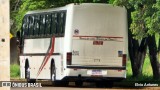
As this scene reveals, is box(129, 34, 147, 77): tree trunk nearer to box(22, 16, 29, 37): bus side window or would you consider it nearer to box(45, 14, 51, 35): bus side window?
box(22, 16, 29, 37): bus side window

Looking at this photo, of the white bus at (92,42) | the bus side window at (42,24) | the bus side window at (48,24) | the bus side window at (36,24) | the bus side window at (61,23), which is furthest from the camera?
the bus side window at (36,24)

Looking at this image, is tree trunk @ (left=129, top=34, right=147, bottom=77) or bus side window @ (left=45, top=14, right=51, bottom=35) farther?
tree trunk @ (left=129, top=34, right=147, bottom=77)

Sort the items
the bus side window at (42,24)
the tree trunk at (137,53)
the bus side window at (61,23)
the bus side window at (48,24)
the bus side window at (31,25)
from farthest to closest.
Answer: the tree trunk at (137,53), the bus side window at (31,25), the bus side window at (42,24), the bus side window at (48,24), the bus side window at (61,23)

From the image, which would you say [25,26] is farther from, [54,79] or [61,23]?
[61,23]

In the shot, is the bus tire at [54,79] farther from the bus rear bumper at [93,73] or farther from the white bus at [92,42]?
the bus rear bumper at [93,73]

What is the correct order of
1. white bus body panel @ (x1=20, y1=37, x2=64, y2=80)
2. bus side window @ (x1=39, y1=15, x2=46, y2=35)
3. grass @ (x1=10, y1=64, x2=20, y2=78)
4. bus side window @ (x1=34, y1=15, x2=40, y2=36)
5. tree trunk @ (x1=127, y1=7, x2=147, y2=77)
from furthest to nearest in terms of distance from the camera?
1. grass @ (x1=10, y1=64, x2=20, y2=78)
2. tree trunk @ (x1=127, y1=7, x2=147, y2=77)
3. bus side window @ (x1=34, y1=15, x2=40, y2=36)
4. bus side window @ (x1=39, y1=15, x2=46, y2=35)
5. white bus body panel @ (x1=20, y1=37, x2=64, y2=80)

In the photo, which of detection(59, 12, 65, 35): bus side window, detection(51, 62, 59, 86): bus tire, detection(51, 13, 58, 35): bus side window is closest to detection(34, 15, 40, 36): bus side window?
detection(51, 13, 58, 35): bus side window

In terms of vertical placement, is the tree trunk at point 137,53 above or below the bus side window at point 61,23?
below

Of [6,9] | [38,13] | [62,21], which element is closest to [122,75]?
[62,21]

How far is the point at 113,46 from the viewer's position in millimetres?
24469

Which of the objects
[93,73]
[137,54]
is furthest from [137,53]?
[93,73]

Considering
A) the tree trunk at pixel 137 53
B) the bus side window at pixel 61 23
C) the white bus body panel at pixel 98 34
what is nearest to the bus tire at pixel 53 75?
the bus side window at pixel 61 23

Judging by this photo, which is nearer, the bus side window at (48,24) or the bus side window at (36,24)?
the bus side window at (48,24)

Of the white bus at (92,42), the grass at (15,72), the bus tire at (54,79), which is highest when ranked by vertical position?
the white bus at (92,42)
